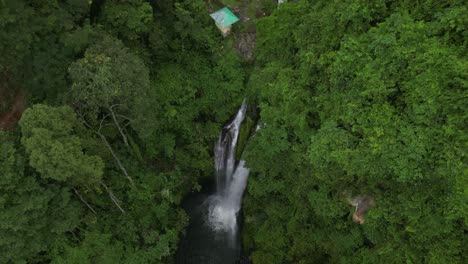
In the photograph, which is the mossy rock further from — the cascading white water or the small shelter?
the small shelter

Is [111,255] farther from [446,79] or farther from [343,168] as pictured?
[446,79]

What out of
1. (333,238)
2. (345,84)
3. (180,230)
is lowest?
(180,230)

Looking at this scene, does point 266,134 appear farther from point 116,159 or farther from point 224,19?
point 224,19

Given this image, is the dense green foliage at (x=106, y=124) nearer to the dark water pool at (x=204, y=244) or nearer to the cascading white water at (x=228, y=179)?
the cascading white water at (x=228, y=179)

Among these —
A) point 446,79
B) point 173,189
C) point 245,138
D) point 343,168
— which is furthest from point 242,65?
point 446,79

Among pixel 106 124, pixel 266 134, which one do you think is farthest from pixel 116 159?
pixel 266 134

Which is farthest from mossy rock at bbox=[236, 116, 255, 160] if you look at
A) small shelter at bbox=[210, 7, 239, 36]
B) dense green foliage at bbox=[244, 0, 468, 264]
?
small shelter at bbox=[210, 7, 239, 36]
